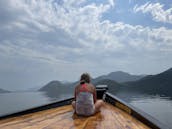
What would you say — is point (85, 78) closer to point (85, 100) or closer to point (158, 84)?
point (85, 100)

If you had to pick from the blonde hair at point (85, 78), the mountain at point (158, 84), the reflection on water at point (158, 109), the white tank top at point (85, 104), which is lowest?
the reflection on water at point (158, 109)

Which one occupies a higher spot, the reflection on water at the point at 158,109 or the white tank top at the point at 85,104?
the white tank top at the point at 85,104

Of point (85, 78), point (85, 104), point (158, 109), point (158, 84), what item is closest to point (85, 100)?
point (85, 104)

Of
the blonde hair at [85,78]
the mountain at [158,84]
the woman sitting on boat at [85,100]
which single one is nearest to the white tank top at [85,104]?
the woman sitting on boat at [85,100]

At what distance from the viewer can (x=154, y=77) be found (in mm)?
157500

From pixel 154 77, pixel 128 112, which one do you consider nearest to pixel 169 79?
pixel 154 77

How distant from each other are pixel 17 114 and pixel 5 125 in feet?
2.88

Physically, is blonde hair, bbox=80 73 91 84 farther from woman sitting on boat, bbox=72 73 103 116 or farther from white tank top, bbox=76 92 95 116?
white tank top, bbox=76 92 95 116

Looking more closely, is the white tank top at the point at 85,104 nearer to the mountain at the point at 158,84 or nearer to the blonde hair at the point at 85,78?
the blonde hair at the point at 85,78

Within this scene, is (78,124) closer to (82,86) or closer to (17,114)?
(82,86)

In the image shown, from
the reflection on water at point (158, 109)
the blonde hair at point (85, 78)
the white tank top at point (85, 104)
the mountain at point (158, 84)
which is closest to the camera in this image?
the white tank top at point (85, 104)

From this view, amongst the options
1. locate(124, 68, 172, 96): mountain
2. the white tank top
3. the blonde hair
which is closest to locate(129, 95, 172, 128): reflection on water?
the blonde hair

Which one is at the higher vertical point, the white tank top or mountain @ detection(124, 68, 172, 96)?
mountain @ detection(124, 68, 172, 96)

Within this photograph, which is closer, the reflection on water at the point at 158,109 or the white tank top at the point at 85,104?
the white tank top at the point at 85,104
